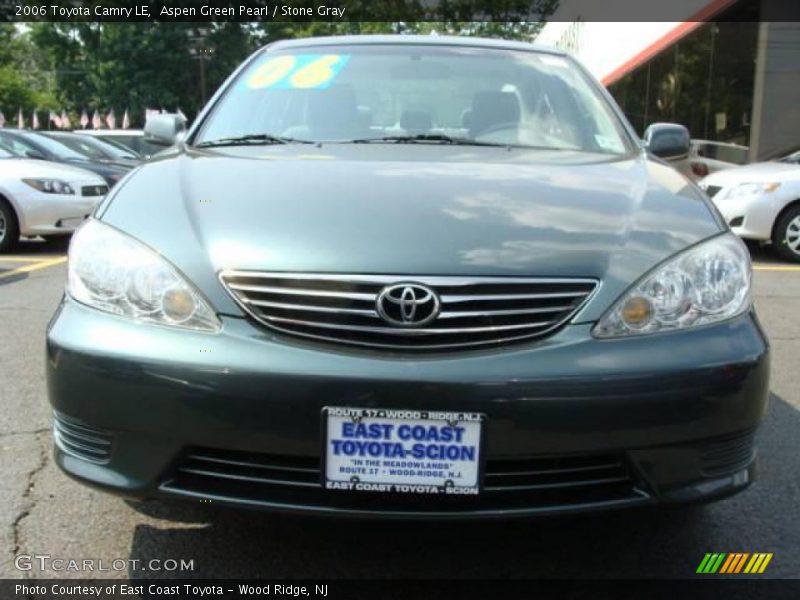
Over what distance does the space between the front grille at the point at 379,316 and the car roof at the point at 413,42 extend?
1873 millimetres

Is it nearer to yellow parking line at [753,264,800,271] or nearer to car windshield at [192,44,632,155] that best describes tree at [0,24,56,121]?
yellow parking line at [753,264,800,271]

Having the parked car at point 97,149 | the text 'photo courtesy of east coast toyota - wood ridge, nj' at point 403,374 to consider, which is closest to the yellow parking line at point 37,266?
the parked car at point 97,149

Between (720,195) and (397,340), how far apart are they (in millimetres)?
6989

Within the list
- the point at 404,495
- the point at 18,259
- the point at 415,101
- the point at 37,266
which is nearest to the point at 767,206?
the point at 415,101

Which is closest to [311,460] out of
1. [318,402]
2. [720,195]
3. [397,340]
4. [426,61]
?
[318,402]

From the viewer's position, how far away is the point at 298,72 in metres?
3.32

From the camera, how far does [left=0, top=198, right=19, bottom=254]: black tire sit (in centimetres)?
816

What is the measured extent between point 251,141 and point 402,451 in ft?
Answer: 4.91

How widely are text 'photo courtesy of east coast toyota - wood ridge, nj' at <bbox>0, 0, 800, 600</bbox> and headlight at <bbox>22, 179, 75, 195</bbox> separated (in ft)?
18.7

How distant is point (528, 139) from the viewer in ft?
9.88

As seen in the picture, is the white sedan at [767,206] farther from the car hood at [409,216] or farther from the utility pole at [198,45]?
the utility pole at [198,45]

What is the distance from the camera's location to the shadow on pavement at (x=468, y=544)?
7.39ft

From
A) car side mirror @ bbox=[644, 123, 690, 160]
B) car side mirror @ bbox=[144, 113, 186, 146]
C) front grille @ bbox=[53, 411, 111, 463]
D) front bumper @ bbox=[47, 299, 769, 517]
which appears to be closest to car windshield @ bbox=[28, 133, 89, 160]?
car side mirror @ bbox=[144, 113, 186, 146]

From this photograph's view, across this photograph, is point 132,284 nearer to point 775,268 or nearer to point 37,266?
point 37,266
